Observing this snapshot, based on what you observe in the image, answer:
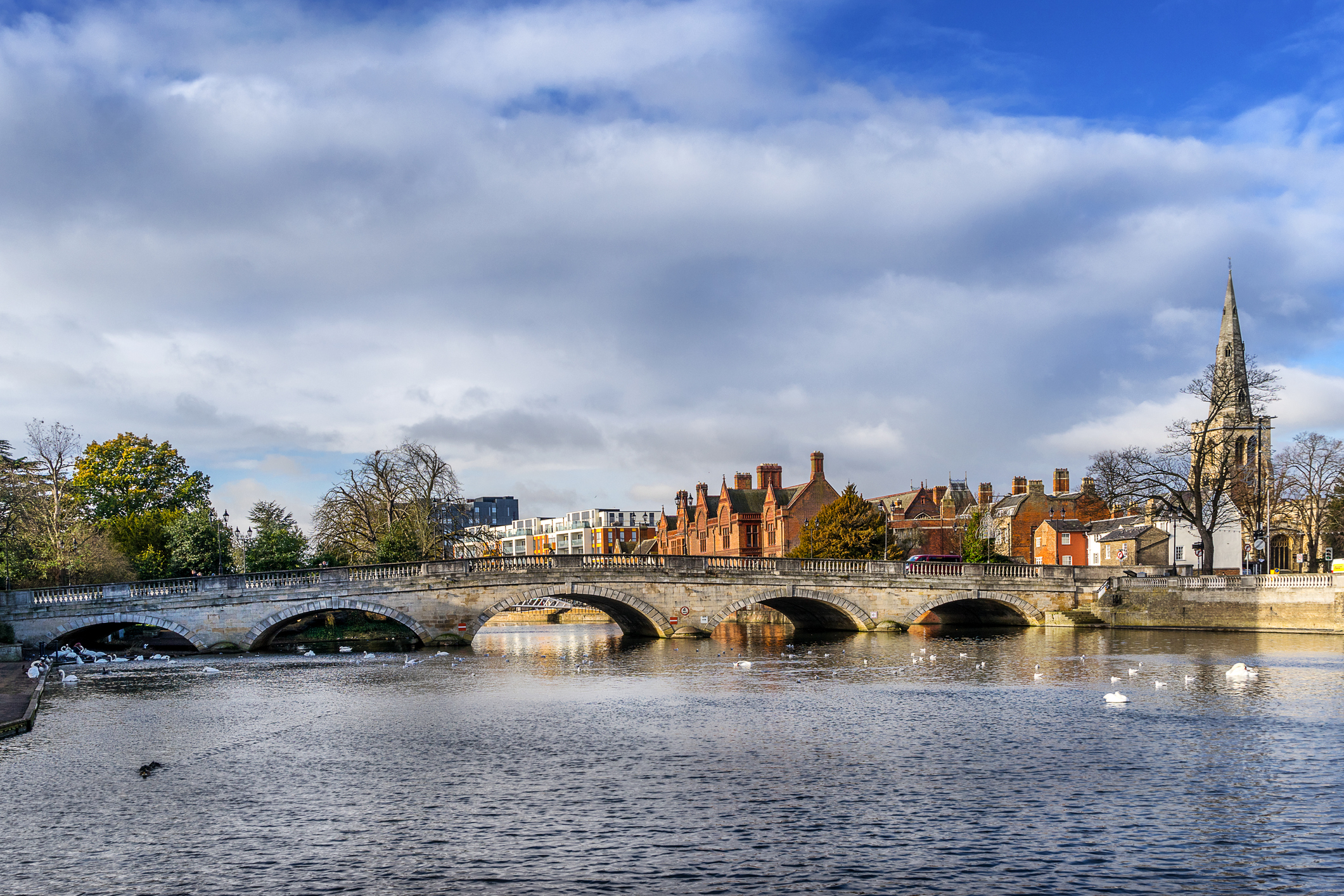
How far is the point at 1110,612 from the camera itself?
5288 cm

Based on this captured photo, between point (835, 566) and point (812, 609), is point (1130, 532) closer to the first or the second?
point (812, 609)

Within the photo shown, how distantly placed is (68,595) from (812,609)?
116 feet

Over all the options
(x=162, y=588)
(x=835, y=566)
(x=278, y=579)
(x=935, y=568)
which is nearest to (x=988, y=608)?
(x=935, y=568)

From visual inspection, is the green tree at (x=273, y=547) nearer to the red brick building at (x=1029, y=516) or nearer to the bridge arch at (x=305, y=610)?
the bridge arch at (x=305, y=610)

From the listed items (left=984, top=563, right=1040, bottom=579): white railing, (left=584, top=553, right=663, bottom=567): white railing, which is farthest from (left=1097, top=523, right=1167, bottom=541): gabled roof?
(left=584, top=553, right=663, bottom=567): white railing

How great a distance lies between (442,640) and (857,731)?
28.5 metres

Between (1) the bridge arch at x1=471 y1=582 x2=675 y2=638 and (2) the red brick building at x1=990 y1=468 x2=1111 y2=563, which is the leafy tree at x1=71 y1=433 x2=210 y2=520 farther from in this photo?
(2) the red brick building at x1=990 y1=468 x2=1111 y2=563

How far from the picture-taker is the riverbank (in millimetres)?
22578

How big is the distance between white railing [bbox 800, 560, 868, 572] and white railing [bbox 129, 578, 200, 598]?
1077 inches

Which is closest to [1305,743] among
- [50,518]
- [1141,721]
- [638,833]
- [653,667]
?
[1141,721]

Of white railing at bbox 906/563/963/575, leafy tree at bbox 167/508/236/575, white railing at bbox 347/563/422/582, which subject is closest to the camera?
white railing at bbox 347/563/422/582

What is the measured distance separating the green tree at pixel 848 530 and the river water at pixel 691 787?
3796 centimetres

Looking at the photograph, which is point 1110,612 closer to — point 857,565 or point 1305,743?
point 857,565

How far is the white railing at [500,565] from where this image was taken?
155 feet
